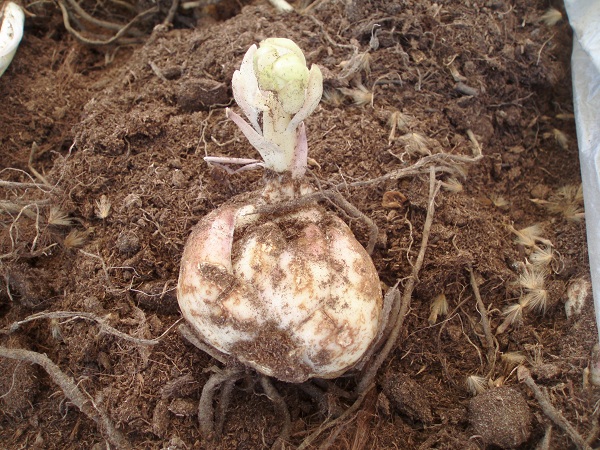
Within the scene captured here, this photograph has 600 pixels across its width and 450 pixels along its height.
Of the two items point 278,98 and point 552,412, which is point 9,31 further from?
point 552,412

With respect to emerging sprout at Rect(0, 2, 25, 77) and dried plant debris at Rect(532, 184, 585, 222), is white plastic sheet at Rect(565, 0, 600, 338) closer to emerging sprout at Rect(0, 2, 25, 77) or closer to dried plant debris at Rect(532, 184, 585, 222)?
dried plant debris at Rect(532, 184, 585, 222)

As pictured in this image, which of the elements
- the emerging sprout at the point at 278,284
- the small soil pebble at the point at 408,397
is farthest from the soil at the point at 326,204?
the emerging sprout at the point at 278,284

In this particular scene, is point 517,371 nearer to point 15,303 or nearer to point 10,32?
point 15,303

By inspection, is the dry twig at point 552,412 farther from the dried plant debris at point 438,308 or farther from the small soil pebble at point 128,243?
the small soil pebble at point 128,243

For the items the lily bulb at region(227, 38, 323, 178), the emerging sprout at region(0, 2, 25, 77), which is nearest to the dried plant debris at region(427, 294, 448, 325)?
the lily bulb at region(227, 38, 323, 178)

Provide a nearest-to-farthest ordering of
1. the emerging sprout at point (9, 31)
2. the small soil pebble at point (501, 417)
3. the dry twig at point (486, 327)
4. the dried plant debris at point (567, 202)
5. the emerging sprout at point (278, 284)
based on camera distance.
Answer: the emerging sprout at point (278, 284)
the small soil pebble at point (501, 417)
the dry twig at point (486, 327)
the dried plant debris at point (567, 202)
the emerging sprout at point (9, 31)

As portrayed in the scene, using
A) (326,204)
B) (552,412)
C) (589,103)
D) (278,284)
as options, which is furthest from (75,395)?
(589,103)
